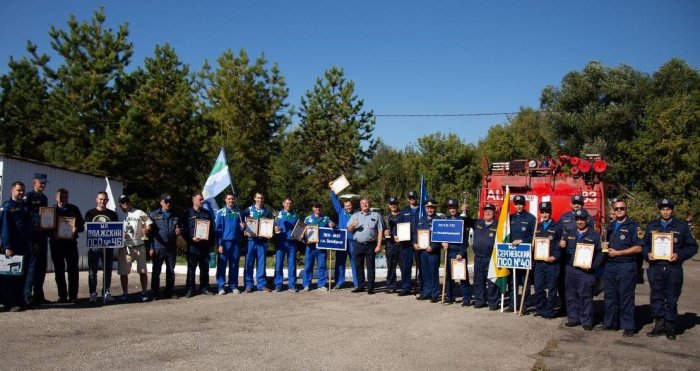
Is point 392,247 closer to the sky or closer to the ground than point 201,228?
closer to the ground

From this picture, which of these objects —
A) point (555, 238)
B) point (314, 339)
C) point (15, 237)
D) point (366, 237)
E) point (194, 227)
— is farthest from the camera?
point (366, 237)

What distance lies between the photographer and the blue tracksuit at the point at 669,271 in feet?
28.1

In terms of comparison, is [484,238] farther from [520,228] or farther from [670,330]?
[670,330]

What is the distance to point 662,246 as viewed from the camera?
859cm

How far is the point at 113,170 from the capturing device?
2309 cm

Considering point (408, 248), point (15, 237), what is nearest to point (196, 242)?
point (15, 237)

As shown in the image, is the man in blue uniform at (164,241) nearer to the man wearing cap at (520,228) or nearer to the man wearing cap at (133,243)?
the man wearing cap at (133,243)

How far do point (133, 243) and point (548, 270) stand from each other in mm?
7614

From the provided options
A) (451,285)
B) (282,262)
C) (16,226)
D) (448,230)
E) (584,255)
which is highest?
(16,226)

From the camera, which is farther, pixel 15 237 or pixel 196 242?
pixel 196 242

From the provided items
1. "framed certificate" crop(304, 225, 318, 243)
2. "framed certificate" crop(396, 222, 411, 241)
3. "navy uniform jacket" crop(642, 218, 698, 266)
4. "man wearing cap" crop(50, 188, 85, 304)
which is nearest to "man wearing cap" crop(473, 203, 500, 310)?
"framed certificate" crop(396, 222, 411, 241)

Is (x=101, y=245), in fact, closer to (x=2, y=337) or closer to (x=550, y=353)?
(x=2, y=337)

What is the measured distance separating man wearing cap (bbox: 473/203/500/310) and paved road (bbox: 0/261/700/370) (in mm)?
357

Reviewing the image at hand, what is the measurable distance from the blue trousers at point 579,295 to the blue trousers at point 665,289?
0.89 metres
